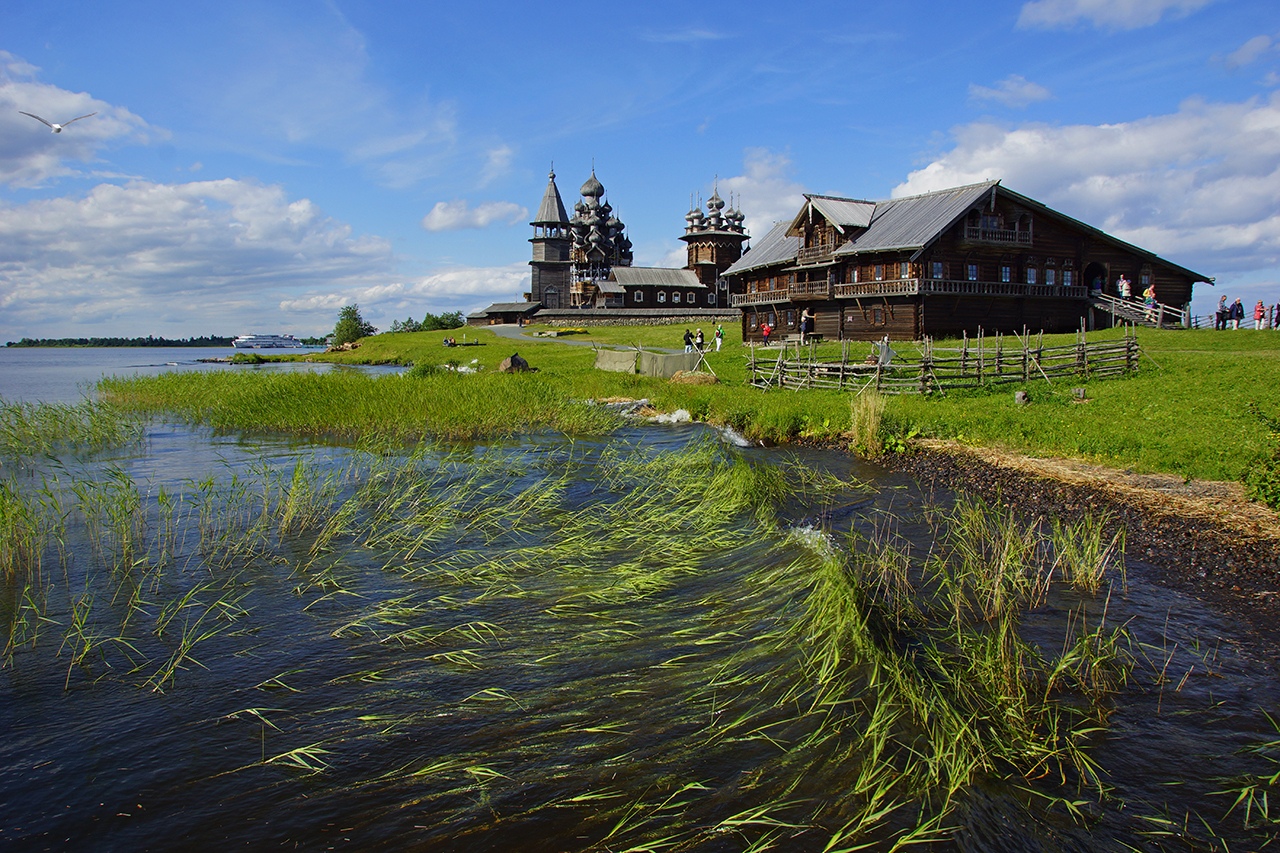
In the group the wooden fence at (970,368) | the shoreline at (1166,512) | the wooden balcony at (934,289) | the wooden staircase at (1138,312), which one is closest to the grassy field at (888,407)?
the wooden fence at (970,368)

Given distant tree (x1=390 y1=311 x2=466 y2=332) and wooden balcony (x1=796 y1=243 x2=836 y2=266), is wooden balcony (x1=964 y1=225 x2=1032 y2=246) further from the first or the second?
distant tree (x1=390 y1=311 x2=466 y2=332)

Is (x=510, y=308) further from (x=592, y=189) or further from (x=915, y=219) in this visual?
(x=915, y=219)

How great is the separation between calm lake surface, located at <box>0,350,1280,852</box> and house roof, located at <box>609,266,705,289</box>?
7384cm

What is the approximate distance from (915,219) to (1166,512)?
107 ft

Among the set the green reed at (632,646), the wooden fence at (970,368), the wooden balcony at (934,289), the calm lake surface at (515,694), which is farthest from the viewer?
the wooden balcony at (934,289)

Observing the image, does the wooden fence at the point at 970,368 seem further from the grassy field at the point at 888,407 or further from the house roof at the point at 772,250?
the house roof at the point at 772,250

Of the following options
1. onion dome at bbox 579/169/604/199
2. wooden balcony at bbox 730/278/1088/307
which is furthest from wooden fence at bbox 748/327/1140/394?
→ onion dome at bbox 579/169/604/199

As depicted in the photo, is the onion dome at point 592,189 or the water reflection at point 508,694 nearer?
the water reflection at point 508,694

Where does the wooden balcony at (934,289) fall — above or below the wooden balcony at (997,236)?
below

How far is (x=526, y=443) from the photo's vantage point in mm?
18078

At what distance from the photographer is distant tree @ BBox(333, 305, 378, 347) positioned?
84812 mm

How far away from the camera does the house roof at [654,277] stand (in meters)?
82.8

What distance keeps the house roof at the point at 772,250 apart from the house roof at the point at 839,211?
1.89m

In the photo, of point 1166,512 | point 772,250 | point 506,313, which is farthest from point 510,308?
point 1166,512
